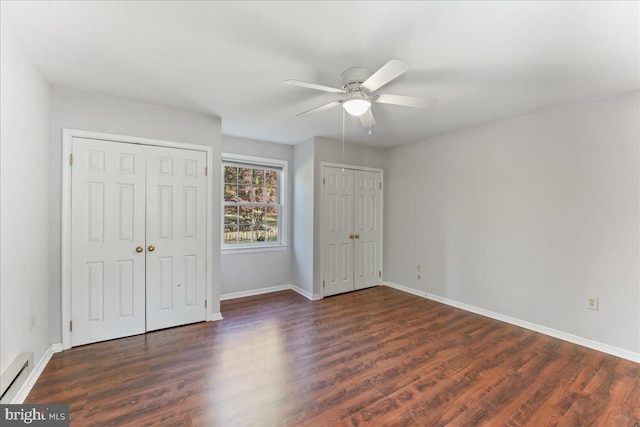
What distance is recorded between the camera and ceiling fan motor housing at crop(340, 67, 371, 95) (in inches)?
81.4

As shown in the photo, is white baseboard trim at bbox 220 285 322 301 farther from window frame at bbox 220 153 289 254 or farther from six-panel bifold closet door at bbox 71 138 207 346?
six-panel bifold closet door at bbox 71 138 207 346

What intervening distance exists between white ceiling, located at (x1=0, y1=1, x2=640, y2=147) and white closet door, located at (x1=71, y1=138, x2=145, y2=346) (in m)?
0.66

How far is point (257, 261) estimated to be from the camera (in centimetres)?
439

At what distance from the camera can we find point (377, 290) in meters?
4.61

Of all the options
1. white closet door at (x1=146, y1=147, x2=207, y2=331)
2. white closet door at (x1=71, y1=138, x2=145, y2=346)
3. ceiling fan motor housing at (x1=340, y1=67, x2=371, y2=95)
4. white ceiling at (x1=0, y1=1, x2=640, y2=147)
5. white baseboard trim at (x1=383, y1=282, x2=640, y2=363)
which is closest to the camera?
white ceiling at (x1=0, y1=1, x2=640, y2=147)

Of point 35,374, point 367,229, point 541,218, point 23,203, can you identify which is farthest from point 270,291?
point 541,218

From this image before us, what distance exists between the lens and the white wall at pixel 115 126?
2527 mm

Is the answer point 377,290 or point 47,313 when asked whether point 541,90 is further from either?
point 47,313

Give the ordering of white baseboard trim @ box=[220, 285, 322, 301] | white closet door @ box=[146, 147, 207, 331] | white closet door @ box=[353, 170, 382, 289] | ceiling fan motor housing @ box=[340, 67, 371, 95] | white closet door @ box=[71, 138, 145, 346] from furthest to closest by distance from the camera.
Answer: white closet door @ box=[353, 170, 382, 289], white baseboard trim @ box=[220, 285, 322, 301], white closet door @ box=[146, 147, 207, 331], white closet door @ box=[71, 138, 145, 346], ceiling fan motor housing @ box=[340, 67, 371, 95]

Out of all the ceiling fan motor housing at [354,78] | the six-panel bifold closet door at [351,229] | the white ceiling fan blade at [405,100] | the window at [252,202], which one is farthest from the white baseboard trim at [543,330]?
the ceiling fan motor housing at [354,78]

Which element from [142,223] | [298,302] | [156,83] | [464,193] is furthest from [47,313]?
[464,193]

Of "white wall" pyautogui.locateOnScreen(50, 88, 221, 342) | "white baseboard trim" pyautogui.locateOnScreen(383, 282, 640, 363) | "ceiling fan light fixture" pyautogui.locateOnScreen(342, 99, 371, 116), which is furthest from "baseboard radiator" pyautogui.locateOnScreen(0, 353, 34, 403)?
"white baseboard trim" pyautogui.locateOnScreen(383, 282, 640, 363)

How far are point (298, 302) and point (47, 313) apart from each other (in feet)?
8.59

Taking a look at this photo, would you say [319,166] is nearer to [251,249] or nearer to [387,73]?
[251,249]
